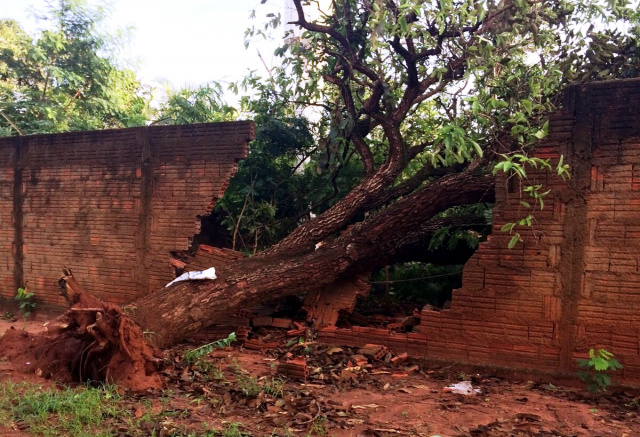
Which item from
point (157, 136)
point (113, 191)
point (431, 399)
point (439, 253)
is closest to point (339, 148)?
point (439, 253)

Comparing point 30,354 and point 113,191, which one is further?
point 113,191

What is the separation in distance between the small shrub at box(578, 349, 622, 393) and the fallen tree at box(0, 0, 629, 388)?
6.22 feet

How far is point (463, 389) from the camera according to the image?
4559 mm

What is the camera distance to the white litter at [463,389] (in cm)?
449

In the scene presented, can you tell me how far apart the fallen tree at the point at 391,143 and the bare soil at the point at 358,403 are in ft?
1.72

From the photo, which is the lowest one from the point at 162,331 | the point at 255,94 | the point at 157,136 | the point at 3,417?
the point at 3,417

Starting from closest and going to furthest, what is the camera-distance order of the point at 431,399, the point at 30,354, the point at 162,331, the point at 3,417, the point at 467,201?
the point at 3,417
the point at 431,399
the point at 30,354
the point at 162,331
the point at 467,201

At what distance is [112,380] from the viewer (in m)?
4.43

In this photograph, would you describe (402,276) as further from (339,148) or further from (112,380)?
(112,380)

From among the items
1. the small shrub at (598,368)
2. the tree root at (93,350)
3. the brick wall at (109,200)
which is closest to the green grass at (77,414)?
the tree root at (93,350)

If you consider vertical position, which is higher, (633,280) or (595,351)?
(633,280)

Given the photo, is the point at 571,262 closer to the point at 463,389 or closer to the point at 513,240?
the point at 513,240

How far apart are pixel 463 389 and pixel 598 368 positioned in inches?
46.7

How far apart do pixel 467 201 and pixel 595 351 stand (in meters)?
2.00
